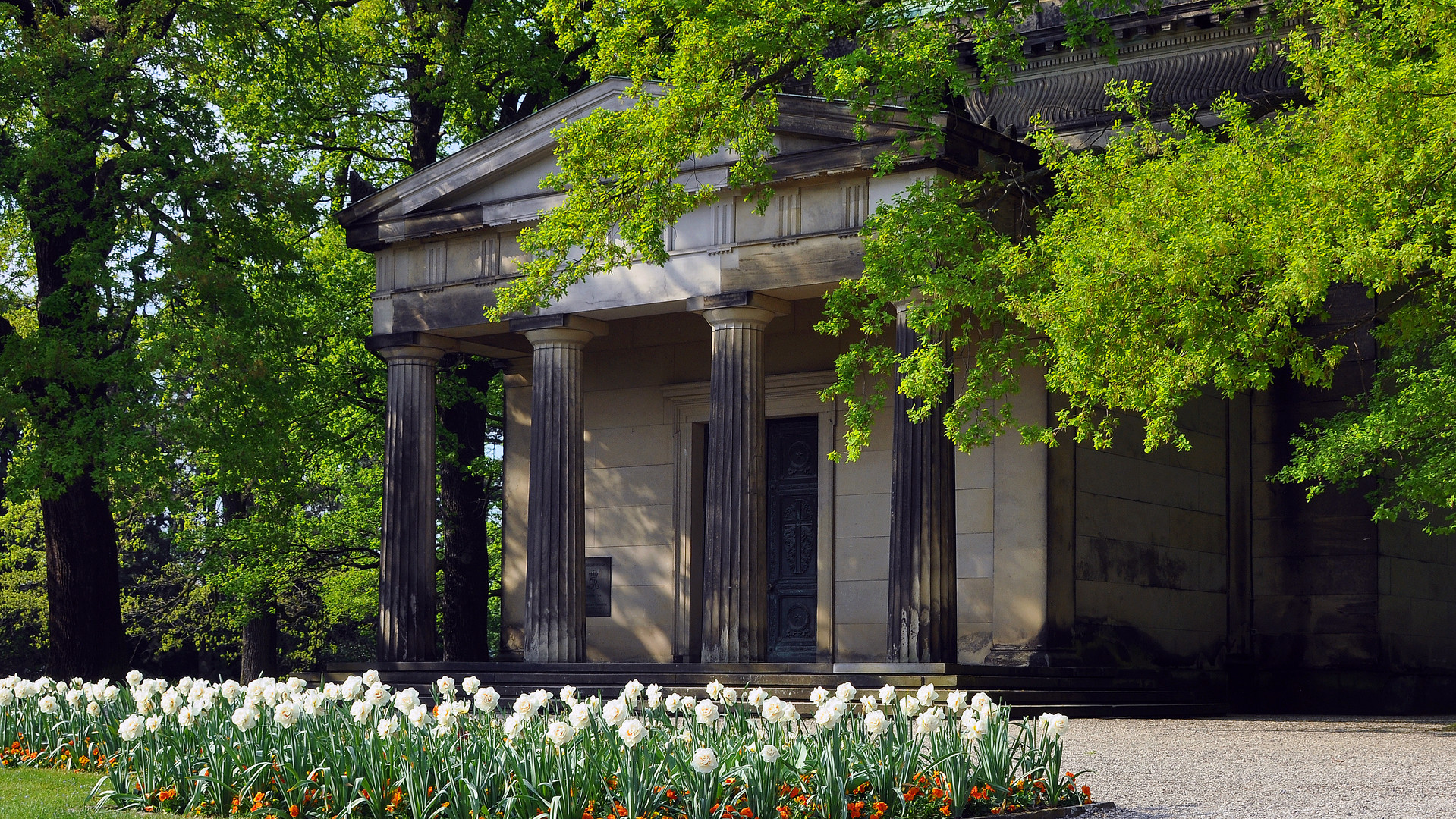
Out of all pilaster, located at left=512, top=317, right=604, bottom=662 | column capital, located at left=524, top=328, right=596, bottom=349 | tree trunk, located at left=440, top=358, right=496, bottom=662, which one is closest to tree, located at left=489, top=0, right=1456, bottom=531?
column capital, located at left=524, top=328, right=596, bottom=349

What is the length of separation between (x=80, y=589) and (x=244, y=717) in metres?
13.7

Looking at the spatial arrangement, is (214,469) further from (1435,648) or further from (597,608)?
(1435,648)

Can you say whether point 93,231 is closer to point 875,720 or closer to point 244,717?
point 244,717

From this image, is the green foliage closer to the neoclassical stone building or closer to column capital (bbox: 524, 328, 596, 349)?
the neoclassical stone building

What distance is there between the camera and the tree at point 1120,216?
1278cm

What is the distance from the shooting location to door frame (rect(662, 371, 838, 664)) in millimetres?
21812

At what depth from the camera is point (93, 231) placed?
826 inches

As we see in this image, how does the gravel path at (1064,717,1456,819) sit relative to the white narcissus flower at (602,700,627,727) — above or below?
below

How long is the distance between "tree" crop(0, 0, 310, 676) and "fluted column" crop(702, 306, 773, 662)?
7.52m

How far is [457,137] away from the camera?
3088cm

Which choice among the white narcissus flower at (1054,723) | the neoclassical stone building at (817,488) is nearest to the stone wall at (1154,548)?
the neoclassical stone building at (817,488)

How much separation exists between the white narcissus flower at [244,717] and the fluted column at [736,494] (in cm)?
971

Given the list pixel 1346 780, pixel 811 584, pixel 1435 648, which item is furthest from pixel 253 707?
pixel 1435 648

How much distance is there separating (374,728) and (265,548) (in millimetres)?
19119
